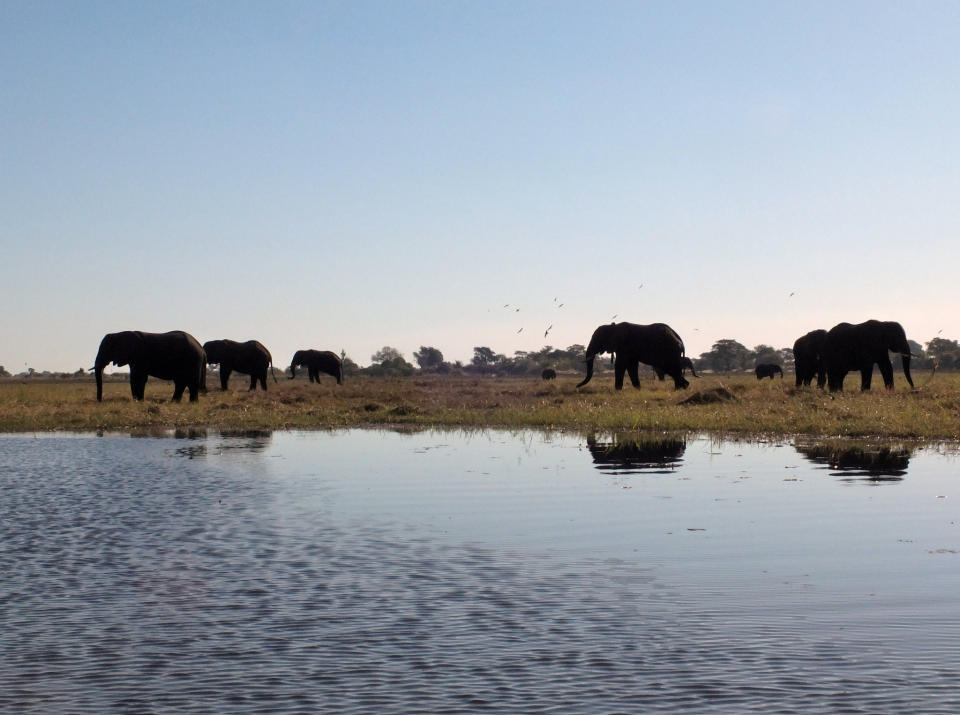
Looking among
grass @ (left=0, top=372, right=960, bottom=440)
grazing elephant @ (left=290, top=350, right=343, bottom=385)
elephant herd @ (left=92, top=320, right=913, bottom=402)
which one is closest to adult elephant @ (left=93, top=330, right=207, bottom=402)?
elephant herd @ (left=92, top=320, right=913, bottom=402)

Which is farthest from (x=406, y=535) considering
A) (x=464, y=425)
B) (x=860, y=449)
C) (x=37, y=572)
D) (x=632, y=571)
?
(x=464, y=425)

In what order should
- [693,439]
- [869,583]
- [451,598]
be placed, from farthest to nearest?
1. [693,439]
2. [869,583]
3. [451,598]

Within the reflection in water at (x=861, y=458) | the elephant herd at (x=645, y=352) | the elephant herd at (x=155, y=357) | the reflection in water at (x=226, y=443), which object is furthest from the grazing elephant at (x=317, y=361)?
the reflection in water at (x=861, y=458)

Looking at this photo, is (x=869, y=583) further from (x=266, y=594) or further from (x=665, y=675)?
(x=266, y=594)

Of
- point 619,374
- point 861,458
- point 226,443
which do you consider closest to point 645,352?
point 619,374

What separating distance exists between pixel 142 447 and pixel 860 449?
11976 mm

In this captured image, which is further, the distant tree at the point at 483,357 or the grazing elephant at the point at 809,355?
the distant tree at the point at 483,357

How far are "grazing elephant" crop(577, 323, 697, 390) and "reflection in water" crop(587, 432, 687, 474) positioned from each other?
16.8 meters

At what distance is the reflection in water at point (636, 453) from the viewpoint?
16078 millimetres

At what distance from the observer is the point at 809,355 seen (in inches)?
1571

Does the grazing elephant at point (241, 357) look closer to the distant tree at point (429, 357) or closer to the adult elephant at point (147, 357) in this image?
the adult elephant at point (147, 357)

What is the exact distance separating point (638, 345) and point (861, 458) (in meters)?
22.0

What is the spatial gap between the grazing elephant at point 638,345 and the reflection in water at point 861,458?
18.6 m

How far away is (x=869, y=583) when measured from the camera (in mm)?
8109
